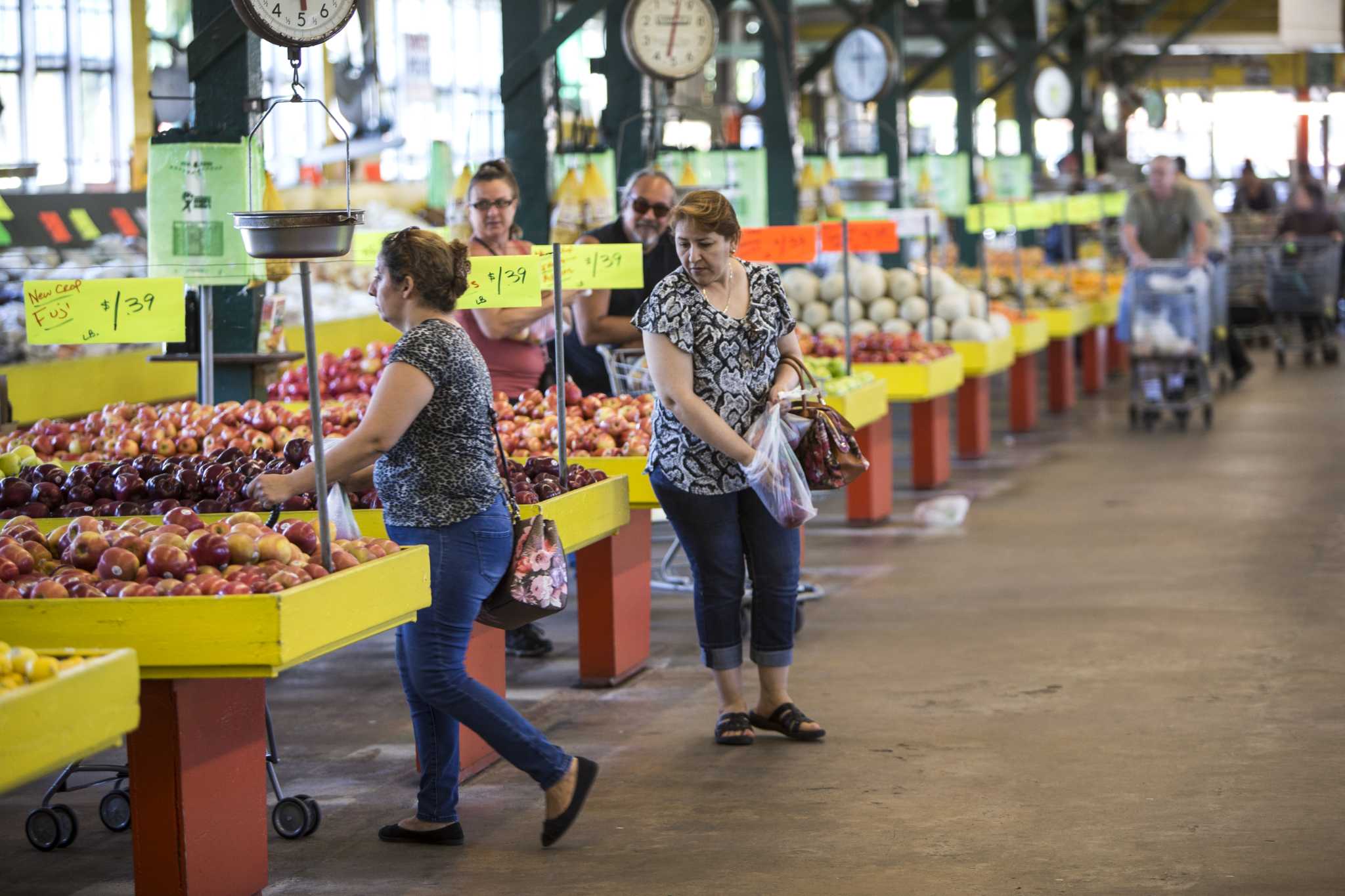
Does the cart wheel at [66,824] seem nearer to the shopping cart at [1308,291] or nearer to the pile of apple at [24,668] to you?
the pile of apple at [24,668]

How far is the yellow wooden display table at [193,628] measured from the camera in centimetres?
369

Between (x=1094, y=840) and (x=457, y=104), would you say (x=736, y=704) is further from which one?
(x=457, y=104)

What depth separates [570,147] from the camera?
9.23 metres

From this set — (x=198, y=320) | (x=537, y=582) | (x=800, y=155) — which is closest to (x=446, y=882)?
(x=537, y=582)

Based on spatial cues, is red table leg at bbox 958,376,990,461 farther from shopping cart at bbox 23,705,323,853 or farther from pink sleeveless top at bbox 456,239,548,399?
shopping cart at bbox 23,705,323,853

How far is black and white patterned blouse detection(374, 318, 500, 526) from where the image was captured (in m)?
4.18

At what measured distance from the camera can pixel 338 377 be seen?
7.45 meters

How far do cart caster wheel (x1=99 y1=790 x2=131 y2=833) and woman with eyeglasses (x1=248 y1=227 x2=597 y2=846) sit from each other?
79 centimetres

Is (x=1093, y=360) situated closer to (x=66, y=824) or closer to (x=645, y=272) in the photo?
(x=645, y=272)

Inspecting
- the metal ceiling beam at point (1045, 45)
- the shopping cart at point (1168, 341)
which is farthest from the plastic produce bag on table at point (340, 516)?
the metal ceiling beam at point (1045, 45)

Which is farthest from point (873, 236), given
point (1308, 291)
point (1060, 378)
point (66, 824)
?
point (1308, 291)

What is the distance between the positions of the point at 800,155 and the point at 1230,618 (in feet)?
18.3

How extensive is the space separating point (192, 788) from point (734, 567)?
6.06 feet

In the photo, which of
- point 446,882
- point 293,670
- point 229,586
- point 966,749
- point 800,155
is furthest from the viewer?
point 800,155
